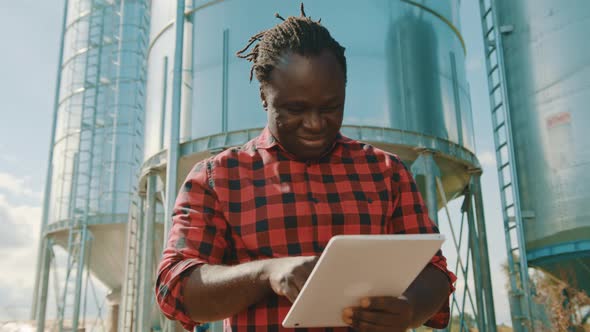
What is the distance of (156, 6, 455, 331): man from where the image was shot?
4.37ft

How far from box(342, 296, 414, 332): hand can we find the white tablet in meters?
0.02

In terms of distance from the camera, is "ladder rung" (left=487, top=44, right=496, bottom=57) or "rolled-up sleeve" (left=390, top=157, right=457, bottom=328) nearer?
"rolled-up sleeve" (left=390, top=157, right=457, bottom=328)

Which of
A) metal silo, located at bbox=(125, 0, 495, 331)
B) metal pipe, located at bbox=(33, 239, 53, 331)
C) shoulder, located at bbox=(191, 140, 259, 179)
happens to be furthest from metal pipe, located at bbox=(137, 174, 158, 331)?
metal pipe, located at bbox=(33, 239, 53, 331)

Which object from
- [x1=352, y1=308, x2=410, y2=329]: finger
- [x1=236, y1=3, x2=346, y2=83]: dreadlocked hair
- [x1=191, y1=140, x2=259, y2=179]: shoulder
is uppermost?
[x1=236, y1=3, x2=346, y2=83]: dreadlocked hair

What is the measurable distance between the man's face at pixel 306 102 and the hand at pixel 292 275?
0.39 m

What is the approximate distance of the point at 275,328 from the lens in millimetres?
1387

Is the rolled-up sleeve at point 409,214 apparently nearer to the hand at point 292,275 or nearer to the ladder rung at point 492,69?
the hand at point 292,275

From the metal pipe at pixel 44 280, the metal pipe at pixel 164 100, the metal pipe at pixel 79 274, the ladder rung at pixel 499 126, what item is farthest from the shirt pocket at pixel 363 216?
the metal pipe at pixel 44 280

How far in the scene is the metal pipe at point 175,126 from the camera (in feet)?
28.5

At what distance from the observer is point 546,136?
32.0 feet

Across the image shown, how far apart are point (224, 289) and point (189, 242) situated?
183 millimetres

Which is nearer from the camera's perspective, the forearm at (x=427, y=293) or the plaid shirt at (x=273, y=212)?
the forearm at (x=427, y=293)

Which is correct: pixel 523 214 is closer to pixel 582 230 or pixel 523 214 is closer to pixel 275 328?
pixel 582 230

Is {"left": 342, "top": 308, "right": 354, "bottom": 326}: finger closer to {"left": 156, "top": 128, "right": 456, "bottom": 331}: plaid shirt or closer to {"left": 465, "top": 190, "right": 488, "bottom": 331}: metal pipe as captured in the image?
{"left": 156, "top": 128, "right": 456, "bottom": 331}: plaid shirt
